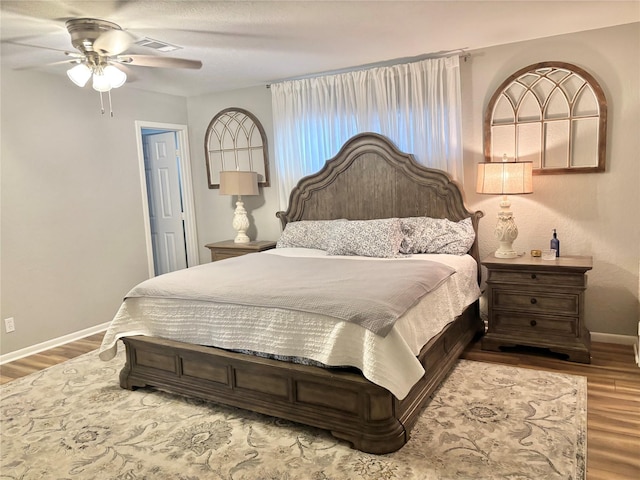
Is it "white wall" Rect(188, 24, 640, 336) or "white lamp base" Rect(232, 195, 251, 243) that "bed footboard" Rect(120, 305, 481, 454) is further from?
"white lamp base" Rect(232, 195, 251, 243)

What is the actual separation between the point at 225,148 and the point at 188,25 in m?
2.39

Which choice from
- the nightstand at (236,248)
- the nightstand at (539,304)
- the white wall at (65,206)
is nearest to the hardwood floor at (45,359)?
the white wall at (65,206)

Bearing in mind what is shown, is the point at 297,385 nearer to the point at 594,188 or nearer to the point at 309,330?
the point at 309,330

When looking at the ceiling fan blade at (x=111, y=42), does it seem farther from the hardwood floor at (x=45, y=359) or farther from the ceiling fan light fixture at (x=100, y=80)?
the hardwood floor at (x=45, y=359)

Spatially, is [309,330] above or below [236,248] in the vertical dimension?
below

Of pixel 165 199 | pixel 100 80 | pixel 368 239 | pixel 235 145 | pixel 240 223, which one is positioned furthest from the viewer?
pixel 165 199

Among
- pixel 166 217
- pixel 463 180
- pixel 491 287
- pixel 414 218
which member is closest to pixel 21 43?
pixel 166 217

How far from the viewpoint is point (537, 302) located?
11.5ft

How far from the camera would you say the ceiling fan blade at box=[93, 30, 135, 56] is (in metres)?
2.72

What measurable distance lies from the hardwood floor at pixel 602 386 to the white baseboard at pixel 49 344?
0.08 meters

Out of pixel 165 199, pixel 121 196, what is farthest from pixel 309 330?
pixel 165 199

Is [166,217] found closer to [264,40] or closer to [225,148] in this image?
[225,148]

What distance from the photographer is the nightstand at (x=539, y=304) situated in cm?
339

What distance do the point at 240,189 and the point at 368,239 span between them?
67.0 inches
